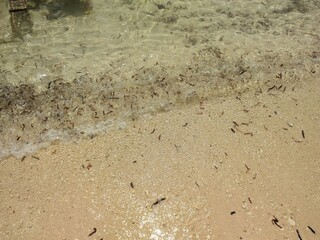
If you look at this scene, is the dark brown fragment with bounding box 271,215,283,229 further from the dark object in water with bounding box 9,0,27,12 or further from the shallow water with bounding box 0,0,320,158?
the dark object in water with bounding box 9,0,27,12

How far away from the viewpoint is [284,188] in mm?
3510

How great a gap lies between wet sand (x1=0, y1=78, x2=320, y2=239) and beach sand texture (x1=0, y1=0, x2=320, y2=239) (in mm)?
12

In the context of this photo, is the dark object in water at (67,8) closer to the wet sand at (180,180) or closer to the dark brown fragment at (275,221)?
→ the wet sand at (180,180)

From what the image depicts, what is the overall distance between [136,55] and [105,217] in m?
2.68

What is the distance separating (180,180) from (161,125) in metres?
0.82

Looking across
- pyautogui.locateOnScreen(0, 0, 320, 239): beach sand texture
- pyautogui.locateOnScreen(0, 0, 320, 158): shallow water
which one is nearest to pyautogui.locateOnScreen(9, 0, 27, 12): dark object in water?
pyautogui.locateOnScreen(0, 0, 320, 158): shallow water

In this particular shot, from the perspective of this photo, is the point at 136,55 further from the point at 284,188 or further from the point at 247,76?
the point at 284,188

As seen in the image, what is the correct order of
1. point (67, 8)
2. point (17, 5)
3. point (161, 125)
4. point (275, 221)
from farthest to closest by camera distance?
point (67, 8) < point (17, 5) < point (161, 125) < point (275, 221)

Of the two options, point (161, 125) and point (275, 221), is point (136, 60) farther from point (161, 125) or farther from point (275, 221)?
point (275, 221)

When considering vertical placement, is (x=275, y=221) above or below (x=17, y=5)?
below

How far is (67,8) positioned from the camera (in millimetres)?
5863

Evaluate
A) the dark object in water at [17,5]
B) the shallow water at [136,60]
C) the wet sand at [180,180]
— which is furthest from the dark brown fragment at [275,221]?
the dark object in water at [17,5]

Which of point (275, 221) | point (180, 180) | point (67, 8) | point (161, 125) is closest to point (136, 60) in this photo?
point (161, 125)

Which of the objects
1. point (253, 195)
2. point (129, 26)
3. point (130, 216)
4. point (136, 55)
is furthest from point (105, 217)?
point (129, 26)
